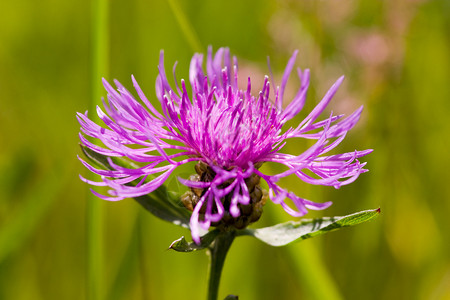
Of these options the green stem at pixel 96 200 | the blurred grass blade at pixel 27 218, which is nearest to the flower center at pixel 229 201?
the green stem at pixel 96 200

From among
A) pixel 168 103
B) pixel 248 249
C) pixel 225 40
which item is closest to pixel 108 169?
pixel 168 103

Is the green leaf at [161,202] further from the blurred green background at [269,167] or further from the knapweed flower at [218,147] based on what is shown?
the blurred green background at [269,167]

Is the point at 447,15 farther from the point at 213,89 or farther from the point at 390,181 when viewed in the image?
the point at 213,89

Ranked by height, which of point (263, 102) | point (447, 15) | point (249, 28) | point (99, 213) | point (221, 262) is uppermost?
point (249, 28)

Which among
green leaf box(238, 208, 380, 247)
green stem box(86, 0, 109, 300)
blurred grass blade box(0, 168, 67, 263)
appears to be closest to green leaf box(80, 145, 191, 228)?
green leaf box(238, 208, 380, 247)

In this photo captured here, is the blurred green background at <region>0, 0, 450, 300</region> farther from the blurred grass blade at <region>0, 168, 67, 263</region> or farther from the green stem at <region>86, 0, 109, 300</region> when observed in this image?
the green stem at <region>86, 0, 109, 300</region>
